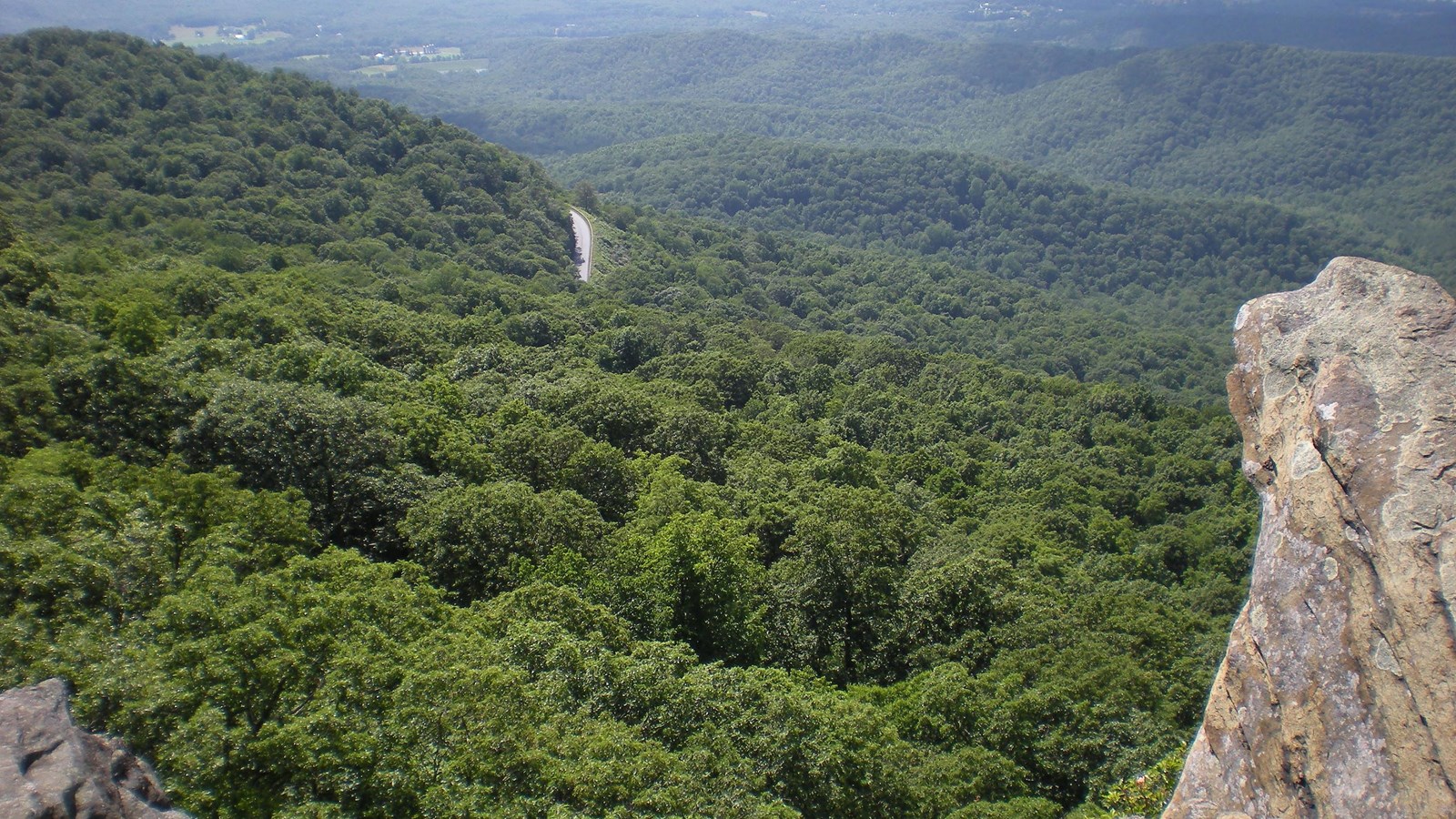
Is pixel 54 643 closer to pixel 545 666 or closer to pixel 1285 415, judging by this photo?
pixel 545 666

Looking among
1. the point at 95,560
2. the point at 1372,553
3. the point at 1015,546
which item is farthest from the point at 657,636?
the point at 1015,546

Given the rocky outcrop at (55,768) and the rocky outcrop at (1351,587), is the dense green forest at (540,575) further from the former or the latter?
the rocky outcrop at (1351,587)

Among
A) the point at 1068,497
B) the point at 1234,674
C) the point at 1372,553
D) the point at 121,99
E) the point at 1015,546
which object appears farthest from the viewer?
the point at 121,99

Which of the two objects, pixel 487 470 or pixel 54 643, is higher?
pixel 54 643

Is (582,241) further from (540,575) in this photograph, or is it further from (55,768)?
(55,768)

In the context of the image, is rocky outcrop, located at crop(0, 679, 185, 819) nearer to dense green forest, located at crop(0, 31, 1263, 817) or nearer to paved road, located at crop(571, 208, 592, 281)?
Answer: dense green forest, located at crop(0, 31, 1263, 817)

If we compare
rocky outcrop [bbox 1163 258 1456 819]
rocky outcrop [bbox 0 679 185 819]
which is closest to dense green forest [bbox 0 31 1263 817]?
rocky outcrop [bbox 0 679 185 819]

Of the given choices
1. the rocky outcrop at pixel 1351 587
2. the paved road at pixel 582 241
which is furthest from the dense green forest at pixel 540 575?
the paved road at pixel 582 241

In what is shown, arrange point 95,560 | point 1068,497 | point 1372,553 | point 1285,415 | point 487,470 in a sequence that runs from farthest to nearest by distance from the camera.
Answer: point 1068,497, point 487,470, point 95,560, point 1285,415, point 1372,553
